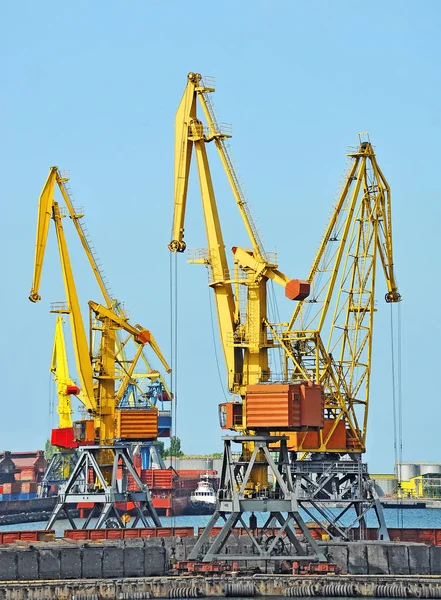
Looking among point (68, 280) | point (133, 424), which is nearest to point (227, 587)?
point (133, 424)

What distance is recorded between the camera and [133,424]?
94188 mm

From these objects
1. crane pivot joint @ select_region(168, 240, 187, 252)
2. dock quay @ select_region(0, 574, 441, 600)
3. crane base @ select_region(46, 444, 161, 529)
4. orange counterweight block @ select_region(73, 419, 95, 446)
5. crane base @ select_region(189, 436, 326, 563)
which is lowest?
dock quay @ select_region(0, 574, 441, 600)

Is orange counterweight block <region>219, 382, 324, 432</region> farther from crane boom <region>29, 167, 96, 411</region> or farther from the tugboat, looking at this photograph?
the tugboat

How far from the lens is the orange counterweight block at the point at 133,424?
94.0m

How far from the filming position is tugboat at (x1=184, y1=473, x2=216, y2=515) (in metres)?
180

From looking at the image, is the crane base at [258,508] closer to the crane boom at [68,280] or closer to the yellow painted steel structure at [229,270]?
the yellow painted steel structure at [229,270]

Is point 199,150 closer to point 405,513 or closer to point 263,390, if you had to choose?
point 263,390

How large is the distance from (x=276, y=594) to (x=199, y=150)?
2525 centimetres

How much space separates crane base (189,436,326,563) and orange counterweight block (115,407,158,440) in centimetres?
1963

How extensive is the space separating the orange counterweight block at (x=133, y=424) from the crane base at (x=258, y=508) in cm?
1963

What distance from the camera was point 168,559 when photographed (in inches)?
2876

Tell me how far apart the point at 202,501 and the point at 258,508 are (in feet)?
362

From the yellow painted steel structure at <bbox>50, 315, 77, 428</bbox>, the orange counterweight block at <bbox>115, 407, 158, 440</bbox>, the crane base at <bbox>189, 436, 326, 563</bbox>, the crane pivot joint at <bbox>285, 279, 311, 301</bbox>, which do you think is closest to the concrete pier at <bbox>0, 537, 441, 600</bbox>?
the crane base at <bbox>189, 436, 326, 563</bbox>

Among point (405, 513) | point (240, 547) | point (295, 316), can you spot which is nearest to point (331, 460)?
point (295, 316)
